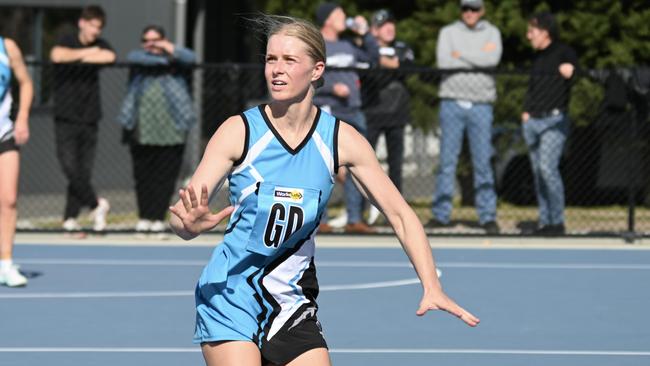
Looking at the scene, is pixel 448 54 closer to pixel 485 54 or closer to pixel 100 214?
pixel 485 54

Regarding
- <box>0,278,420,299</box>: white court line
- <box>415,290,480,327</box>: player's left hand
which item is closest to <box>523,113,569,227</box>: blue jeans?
<box>0,278,420,299</box>: white court line

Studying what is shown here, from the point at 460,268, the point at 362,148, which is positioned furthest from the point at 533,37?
the point at 362,148

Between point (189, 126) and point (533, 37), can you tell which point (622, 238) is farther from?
point (189, 126)

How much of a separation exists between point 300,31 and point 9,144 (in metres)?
5.80

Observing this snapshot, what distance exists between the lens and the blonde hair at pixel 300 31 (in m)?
5.37

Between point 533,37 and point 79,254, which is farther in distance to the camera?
point 533,37

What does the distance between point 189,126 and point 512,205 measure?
420 centimetres

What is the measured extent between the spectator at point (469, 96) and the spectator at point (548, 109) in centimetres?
40

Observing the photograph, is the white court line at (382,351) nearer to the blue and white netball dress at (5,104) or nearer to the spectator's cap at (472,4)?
the blue and white netball dress at (5,104)

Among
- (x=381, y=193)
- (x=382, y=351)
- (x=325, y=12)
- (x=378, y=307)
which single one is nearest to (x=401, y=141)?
(x=325, y=12)

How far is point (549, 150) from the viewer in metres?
14.2

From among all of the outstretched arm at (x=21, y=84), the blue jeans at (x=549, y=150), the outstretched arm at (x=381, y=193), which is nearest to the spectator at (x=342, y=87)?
the blue jeans at (x=549, y=150)

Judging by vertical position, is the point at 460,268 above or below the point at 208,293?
below

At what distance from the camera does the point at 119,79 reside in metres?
19.5
